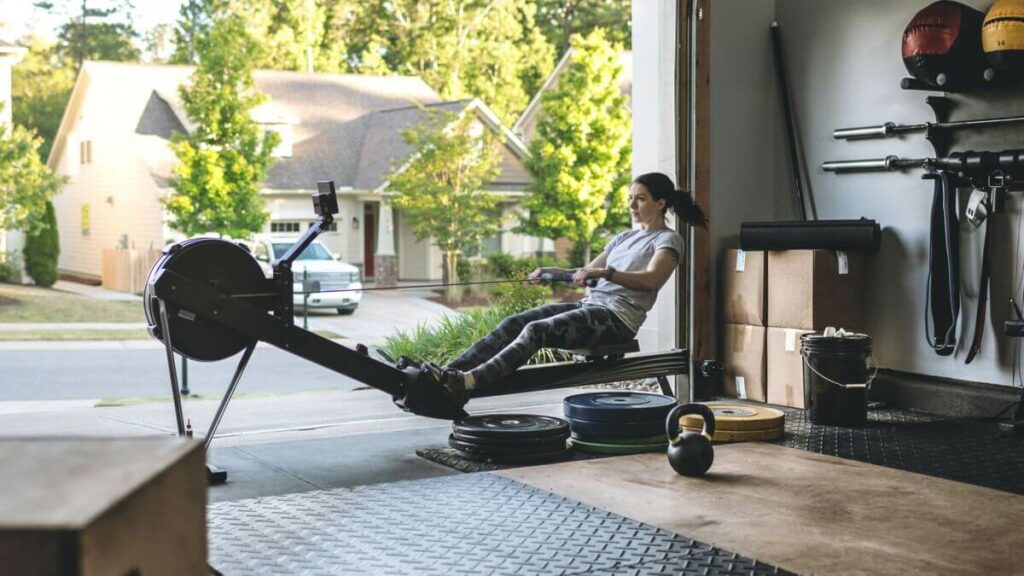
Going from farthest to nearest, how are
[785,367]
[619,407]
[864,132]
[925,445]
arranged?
[864,132] → [785,367] → [925,445] → [619,407]

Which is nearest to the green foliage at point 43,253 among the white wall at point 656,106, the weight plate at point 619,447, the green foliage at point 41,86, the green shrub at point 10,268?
the green shrub at point 10,268

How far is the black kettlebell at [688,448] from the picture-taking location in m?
4.10

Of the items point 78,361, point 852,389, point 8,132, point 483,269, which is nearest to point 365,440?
point 852,389

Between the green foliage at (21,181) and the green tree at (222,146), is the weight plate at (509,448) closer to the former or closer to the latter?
the green foliage at (21,181)

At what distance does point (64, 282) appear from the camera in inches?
725

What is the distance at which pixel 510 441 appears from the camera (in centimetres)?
444

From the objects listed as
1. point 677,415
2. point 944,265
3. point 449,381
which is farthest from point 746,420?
point 944,265

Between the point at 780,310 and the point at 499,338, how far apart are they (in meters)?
Answer: 1.84

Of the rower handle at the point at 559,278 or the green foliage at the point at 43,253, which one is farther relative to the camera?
the green foliage at the point at 43,253

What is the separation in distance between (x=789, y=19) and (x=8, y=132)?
10183 mm

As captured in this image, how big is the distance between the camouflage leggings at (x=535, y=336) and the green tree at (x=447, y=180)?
11305mm

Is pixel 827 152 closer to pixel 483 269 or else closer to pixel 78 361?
pixel 78 361

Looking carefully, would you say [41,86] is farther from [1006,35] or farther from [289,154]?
[1006,35]

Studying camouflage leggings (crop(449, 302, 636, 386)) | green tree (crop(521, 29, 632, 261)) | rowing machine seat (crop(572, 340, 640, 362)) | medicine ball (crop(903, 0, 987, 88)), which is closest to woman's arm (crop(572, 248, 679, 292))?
camouflage leggings (crop(449, 302, 636, 386))
